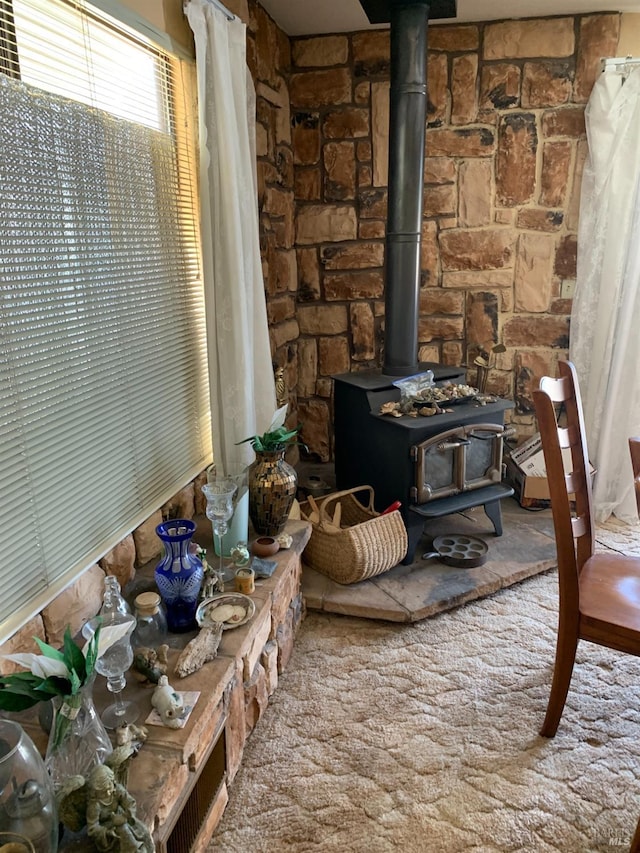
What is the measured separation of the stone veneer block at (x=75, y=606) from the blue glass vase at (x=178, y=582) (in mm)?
168

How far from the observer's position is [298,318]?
344 cm

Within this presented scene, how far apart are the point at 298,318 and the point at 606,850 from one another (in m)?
2.69

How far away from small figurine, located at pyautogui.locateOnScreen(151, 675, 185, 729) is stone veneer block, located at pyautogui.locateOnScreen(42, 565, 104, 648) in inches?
11.5

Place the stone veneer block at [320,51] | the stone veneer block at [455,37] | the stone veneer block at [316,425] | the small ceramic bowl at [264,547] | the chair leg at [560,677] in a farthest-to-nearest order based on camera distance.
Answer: the stone veneer block at [316,425], the stone veneer block at [320,51], the stone veneer block at [455,37], the small ceramic bowl at [264,547], the chair leg at [560,677]

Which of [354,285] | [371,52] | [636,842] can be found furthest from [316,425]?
[636,842]

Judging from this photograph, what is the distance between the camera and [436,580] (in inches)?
96.4

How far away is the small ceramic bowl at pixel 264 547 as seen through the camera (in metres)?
2.03

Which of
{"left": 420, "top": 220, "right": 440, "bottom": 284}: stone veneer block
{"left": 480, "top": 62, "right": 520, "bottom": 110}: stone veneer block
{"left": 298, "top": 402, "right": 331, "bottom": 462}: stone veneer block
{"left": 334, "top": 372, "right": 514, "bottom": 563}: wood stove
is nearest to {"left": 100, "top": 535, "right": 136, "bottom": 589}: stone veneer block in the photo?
{"left": 334, "top": 372, "right": 514, "bottom": 563}: wood stove

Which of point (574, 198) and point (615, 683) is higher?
point (574, 198)

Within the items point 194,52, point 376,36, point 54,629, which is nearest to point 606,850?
point 54,629

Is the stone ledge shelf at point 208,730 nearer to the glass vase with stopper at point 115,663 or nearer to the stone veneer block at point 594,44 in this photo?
the glass vase with stopper at point 115,663

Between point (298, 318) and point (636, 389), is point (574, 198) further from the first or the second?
point (298, 318)

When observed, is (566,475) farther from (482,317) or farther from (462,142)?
(462,142)

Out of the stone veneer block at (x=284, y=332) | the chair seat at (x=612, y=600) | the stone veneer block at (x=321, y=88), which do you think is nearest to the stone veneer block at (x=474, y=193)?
the stone veneer block at (x=321, y=88)
